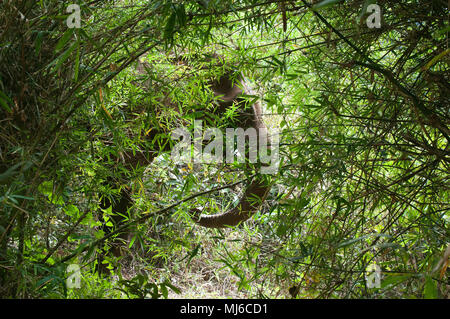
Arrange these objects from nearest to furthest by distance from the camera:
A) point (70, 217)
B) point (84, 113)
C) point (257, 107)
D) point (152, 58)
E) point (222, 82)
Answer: point (84, 113) → point (70, 217) → point (152, 58) → point (222, 82) → point (257, 107)

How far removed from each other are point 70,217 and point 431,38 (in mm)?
1184

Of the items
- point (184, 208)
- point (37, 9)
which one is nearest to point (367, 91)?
point (184, 208)

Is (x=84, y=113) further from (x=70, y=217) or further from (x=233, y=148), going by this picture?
(x=233, y=148)

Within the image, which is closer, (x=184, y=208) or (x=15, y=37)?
(x=15, y=37)

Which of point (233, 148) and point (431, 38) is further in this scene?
point (233, 148)

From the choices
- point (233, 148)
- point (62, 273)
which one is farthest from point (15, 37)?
point (233, 148)

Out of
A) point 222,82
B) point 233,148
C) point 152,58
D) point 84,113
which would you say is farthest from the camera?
point 222,82

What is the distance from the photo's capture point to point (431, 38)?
1233 mm

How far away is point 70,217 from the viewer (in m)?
1.48
